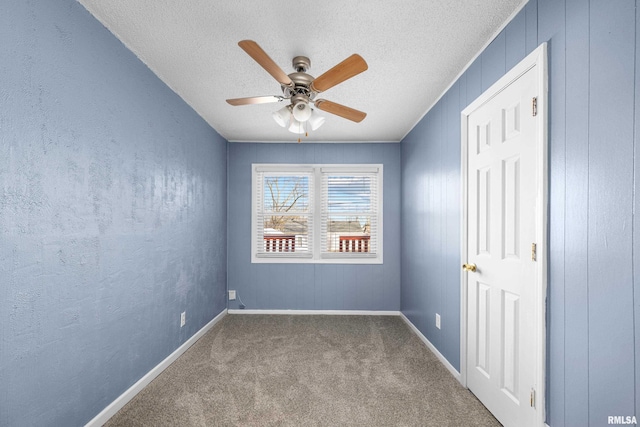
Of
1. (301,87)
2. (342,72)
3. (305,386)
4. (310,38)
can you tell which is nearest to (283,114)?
(301,87)

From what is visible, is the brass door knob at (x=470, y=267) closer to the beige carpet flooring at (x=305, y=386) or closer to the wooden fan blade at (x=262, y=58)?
the beige carpet flooring at (x=305, y=386)

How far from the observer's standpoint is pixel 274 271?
168 inches

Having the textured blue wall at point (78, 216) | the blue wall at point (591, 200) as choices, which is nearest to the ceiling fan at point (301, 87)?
the textured blue wall at point (78, 216)

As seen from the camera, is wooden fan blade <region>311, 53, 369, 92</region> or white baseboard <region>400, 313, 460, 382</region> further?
white baseboard <region>400, 313, 460, 382</region>

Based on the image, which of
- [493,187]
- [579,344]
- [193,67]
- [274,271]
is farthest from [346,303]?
[193,67]

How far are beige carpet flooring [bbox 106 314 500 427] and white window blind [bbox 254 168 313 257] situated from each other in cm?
130

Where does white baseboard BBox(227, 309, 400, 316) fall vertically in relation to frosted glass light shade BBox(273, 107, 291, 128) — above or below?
below

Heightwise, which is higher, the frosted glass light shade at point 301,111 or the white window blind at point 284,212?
the frosted glass light shade at point 301,111

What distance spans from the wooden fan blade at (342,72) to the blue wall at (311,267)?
2.38 metres

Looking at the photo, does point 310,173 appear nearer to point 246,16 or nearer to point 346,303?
point 346,303

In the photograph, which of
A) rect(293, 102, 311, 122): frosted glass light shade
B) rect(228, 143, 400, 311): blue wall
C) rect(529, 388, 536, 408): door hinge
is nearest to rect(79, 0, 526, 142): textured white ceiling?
rect(293, 102, 311, 122): frosted glass light shade

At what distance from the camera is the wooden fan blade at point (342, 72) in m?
1.65

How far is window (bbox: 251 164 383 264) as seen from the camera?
433 centimetres

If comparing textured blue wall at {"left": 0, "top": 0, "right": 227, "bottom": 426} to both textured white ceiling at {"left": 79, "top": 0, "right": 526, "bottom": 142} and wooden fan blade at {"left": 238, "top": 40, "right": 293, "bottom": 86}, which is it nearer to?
textured white ceiling at {"left": 79, "top": 0, "right": 526, "bottom": 142}
